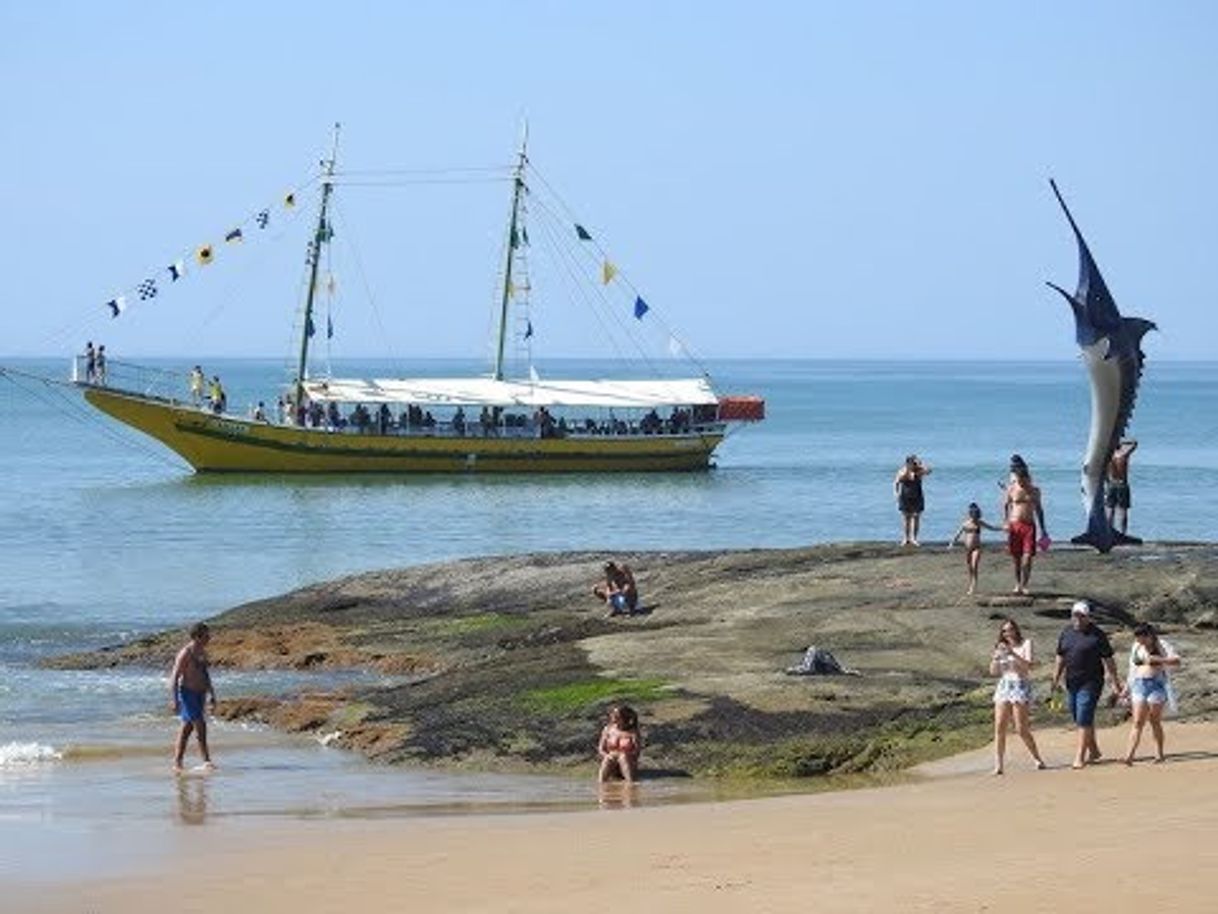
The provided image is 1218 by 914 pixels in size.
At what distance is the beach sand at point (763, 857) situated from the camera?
18266 millimetres

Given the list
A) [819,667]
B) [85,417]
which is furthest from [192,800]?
[85,417]

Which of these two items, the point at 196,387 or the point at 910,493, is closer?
the point at 910,493

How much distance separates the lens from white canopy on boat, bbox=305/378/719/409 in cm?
8381

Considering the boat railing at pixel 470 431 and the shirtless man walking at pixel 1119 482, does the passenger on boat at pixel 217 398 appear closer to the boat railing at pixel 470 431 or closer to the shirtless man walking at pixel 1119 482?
the boat railing at pixel 470 431

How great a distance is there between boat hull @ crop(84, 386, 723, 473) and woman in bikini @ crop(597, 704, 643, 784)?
5892 cm

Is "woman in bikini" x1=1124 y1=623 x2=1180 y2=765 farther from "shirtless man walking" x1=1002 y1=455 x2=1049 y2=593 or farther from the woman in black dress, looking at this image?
the woman in black dress

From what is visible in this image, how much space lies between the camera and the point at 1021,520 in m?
31.3

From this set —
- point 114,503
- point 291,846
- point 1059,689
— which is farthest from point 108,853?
point 114,503

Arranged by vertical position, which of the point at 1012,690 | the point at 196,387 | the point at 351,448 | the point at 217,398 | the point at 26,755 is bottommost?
the point at 26,755

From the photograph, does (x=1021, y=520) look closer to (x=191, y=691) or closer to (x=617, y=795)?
(x=617, y=795)

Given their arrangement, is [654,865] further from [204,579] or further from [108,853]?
[204,579]

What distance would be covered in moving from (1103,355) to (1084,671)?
11.2 meters

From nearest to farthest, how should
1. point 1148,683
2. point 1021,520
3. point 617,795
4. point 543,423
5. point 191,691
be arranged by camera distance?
point 1148,683 → point 617,795 → point 191,691 → point 1021,520 → point 543,423

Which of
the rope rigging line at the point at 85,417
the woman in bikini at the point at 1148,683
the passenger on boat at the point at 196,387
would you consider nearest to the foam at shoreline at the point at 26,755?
the woman in bikini at the point at 1148,683
